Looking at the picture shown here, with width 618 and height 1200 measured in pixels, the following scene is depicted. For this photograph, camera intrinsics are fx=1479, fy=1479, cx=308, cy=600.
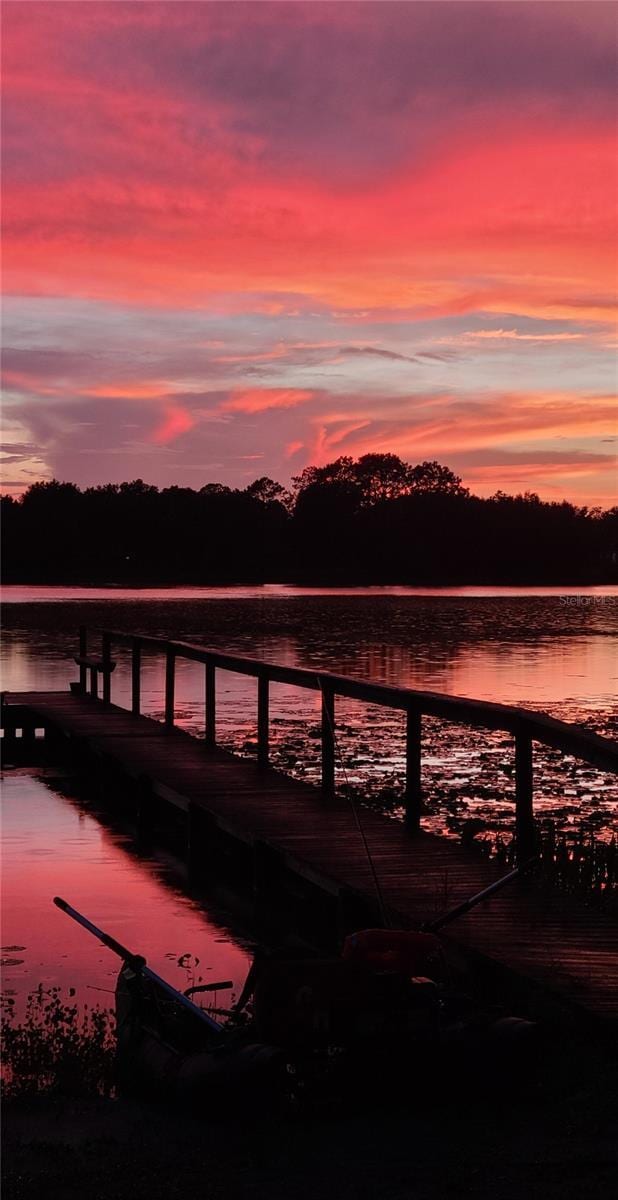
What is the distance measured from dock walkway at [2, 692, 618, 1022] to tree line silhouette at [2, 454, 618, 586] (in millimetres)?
153336

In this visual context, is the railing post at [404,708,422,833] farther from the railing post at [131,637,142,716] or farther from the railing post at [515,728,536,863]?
the railing post at [131,637,142,716]

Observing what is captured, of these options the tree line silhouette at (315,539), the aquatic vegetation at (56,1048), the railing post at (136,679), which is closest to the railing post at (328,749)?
the aquatic vegetation at (56,1048)

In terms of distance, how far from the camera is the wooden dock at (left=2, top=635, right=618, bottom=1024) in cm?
825

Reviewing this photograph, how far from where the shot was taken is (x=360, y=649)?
48.4m

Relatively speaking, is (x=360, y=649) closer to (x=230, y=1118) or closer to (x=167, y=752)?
(x=167, y=752)

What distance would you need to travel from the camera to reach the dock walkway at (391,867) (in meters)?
8.20

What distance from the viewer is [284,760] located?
20953 millimetres

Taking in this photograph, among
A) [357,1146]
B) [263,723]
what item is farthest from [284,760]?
[357,1146]

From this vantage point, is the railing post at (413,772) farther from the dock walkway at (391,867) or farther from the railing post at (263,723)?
the railing post at (263,723)

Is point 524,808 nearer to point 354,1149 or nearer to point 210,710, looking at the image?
point 354,1149

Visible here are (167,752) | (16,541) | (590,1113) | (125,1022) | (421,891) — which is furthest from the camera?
(16,541)

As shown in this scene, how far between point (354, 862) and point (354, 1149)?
4.54 meters

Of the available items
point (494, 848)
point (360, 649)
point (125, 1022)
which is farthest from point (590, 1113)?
point (360, 649)

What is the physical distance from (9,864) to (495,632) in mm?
47345
